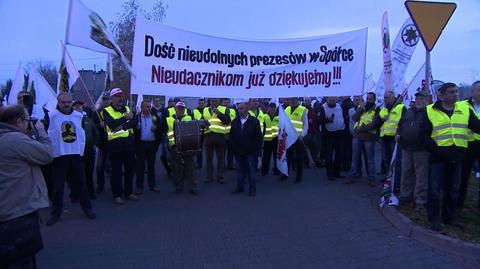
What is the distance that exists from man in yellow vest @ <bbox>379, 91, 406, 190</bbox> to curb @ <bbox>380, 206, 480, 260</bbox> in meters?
1.72

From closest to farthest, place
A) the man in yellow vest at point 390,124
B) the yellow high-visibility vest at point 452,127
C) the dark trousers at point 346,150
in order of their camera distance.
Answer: the yellow high-visibility vest at point 452,127 < the man in yellow vest at point 390,124 < the dark trousers at point 346,150

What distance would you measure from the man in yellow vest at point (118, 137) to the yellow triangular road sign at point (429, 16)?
499cm

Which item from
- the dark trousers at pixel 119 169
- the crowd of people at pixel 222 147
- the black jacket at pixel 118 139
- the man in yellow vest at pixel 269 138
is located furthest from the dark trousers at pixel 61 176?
the man in yellow vest at pixel 269 138

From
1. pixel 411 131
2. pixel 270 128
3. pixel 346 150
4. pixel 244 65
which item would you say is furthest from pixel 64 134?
pixel 346 150

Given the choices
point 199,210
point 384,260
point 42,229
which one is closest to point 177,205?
point 199,210

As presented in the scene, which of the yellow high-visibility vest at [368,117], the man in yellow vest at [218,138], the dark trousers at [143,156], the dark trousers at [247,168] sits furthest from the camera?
the man in yellow vest at [218,138]

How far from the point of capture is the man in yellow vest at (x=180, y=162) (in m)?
9.43

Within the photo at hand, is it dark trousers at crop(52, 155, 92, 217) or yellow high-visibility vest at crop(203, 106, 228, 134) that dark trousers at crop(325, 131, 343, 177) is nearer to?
yellow high-visibility vest at crop(203, 106, 228, 134)

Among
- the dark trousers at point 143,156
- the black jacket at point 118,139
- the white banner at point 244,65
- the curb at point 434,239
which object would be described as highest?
the white banner at point 244,65

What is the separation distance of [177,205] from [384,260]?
408 cm

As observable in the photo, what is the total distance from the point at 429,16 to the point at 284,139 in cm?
450

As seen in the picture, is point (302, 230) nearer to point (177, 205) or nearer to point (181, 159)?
point (177, 205)

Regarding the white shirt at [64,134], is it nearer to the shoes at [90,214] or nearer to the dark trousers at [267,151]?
the shoes at [90,214]

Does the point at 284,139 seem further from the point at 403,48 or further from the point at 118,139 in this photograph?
the point at 118,139
